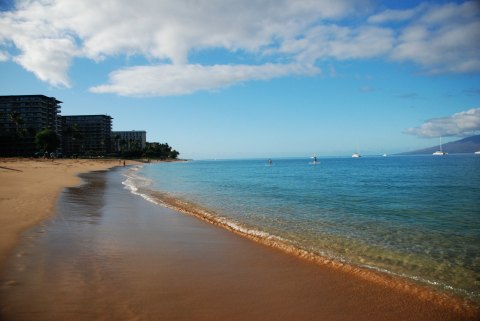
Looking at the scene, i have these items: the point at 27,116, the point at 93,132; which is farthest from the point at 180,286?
the point at 93,132

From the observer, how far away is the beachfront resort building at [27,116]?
12475cm

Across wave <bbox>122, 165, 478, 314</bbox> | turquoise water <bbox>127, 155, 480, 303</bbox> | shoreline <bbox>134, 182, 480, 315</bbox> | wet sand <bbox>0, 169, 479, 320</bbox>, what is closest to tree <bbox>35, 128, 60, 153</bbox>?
turquoise water <bbox>127, 155, 480, 303</bbox>

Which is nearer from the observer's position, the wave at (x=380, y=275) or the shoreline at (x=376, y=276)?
the shoreline at (x=376, y=276)

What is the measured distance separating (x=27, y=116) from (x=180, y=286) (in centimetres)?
17211

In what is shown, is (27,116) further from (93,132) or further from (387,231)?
(387,231)

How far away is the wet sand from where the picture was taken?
173 inches

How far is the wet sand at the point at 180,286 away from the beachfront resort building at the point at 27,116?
5622 inches

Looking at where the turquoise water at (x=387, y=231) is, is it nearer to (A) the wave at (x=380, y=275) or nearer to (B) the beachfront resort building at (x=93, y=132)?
(A) the wave at (x=380, y=275)

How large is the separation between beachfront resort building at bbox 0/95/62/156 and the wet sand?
468ft

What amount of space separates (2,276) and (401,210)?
52.7 feet

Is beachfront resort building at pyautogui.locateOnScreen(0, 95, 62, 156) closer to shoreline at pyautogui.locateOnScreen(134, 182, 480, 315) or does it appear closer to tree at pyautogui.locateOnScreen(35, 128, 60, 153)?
tree at pyautogui.locateOnScreen(35, 128, 60, 153)

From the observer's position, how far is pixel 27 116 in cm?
14225

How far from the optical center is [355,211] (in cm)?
1483

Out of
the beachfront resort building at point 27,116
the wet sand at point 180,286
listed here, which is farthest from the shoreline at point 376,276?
the beachfront resort building at point 27,116
